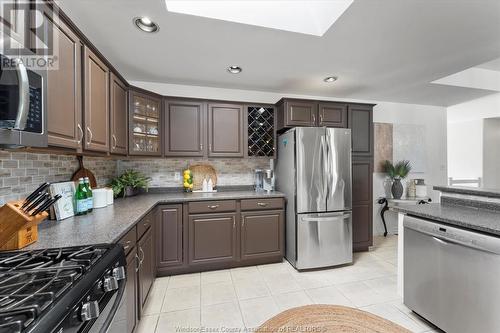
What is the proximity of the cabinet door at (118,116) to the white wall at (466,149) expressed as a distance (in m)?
7.41

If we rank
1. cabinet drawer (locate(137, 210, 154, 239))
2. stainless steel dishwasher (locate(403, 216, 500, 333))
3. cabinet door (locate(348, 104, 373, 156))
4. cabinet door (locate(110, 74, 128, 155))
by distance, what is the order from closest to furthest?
stainless steel dishwasher (locate(403, 216, 500, 333)) < cabinet drawer (locate(137, 210, 154, 239)) < cabinet door (locate(110, 74, 128, 155)) < cabinet door (locate(348, 104, 373, 156))

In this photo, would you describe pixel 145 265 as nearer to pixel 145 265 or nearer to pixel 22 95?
pixel 145 265

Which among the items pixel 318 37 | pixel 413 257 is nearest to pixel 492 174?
pixel 413 257

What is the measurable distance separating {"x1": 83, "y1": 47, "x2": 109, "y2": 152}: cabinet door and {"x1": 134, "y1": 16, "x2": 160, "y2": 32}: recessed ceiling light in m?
0.42

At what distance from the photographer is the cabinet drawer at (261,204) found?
2.62 m

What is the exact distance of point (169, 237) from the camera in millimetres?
2414

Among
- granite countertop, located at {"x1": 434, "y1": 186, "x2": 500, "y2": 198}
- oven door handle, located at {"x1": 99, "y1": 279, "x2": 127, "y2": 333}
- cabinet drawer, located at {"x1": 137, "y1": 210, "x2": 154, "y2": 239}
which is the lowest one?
oven door handle, located at {"x1": 99, "y1": 279, "x2": 127, "y2": 333}

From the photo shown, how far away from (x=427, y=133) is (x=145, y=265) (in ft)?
16.8

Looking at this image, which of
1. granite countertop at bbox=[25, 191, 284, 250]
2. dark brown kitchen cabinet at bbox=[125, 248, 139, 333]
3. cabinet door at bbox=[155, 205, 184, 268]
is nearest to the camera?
granite countertop at bbox=[25, 191, 284, 250]

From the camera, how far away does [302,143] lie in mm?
2541

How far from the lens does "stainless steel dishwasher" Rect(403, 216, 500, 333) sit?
1.25m

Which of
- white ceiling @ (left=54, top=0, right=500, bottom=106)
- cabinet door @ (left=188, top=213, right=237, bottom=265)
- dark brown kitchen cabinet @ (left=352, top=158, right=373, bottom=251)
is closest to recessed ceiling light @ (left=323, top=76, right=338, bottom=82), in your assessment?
white ceiling @ (left=54, top=0, right=500, bottom=106)

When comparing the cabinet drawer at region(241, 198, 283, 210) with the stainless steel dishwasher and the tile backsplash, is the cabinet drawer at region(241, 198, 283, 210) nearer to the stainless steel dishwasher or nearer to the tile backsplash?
the tile backsplash

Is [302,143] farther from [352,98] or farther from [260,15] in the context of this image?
[352,98]
